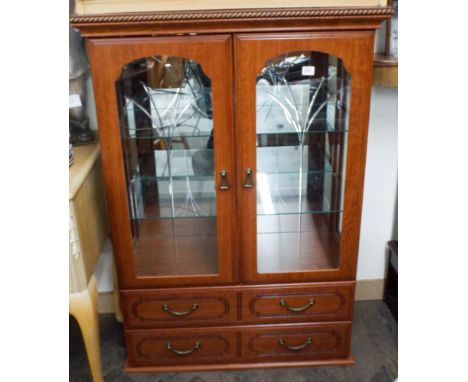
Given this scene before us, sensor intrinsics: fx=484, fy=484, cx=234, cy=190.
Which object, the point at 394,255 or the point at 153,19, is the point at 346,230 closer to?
the point at 394,255

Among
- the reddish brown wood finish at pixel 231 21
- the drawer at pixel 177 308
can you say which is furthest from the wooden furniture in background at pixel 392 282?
the reddish brown wood finish at pixel 231 21

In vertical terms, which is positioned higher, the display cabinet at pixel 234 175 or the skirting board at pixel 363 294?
the display cabinet at pixel 234 175

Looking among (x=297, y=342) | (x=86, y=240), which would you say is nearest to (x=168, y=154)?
(x=86, y=240)

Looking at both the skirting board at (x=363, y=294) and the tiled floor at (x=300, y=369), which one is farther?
the skirting board at (x=363, y=294)

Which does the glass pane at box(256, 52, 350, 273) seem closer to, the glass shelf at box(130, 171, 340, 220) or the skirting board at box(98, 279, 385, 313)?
the glass shelf at box(130, 171, 340, 220)

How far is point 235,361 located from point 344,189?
2.69ft

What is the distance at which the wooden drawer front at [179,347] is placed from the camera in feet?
6.11

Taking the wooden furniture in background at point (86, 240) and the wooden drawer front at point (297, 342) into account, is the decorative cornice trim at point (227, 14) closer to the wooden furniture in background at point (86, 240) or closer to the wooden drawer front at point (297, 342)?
the wooden furniture in background at point (86, 240)

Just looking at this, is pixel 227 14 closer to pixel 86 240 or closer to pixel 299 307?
pixel 86 240

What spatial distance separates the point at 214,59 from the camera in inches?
58.0

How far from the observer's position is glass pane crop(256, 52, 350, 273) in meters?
1.56

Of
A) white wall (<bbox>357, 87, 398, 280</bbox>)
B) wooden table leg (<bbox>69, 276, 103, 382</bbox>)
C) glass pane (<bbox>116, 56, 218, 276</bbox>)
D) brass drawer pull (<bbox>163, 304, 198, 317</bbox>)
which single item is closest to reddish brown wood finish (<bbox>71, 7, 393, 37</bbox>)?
glass pane (<bbox>116, 56, 218, 276</bbox>)

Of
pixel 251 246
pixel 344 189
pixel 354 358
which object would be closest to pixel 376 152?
pixel 344 189

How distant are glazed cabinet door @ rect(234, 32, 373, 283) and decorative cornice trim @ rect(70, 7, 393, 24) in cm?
7
